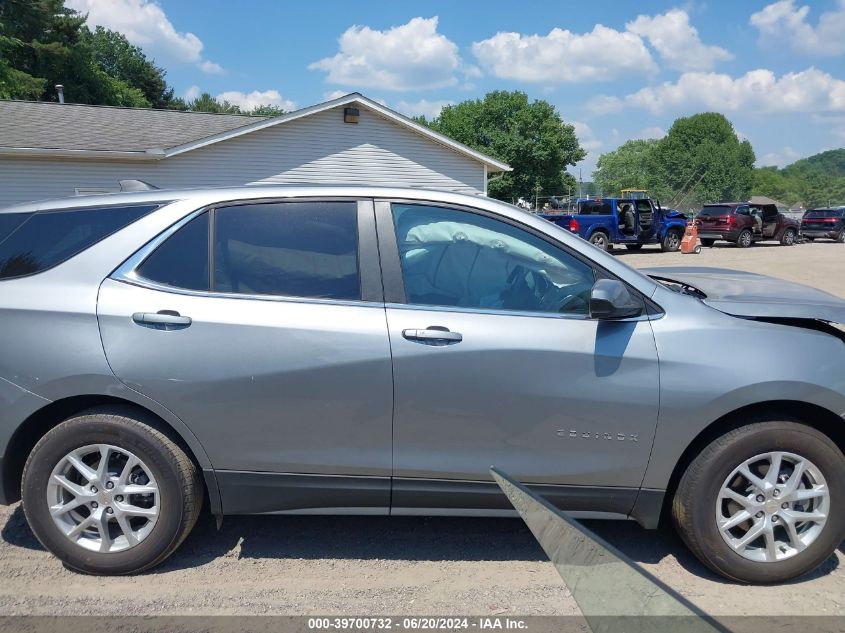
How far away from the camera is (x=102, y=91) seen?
4472 cm

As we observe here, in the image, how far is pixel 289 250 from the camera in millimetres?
3057

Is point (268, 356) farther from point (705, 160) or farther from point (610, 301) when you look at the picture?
point (705, 160)

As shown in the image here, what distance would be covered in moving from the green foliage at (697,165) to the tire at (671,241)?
57389 millimetres

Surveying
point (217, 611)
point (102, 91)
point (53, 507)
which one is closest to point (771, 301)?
point (217, 611)

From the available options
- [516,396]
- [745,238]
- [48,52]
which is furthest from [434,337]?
[48,52]

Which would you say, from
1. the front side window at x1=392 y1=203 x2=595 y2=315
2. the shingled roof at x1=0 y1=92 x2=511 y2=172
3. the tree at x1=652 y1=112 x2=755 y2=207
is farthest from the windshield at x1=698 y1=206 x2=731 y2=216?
the tree at x1=652 y1=112 x2=755 y2=207

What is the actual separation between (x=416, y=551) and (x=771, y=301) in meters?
2.22

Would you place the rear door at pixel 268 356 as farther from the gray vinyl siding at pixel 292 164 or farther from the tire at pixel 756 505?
the gray vinyl siding at pixel 292 164

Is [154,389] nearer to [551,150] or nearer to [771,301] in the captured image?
[771,301]

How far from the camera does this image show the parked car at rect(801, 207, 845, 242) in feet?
97.5

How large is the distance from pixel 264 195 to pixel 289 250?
0.32 metres

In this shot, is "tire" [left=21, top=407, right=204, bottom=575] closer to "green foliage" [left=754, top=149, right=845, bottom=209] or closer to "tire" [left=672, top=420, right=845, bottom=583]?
"tire" [left=672, top=420, right=845, bottom=583]

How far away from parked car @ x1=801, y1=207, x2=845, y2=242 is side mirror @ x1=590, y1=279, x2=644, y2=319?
3255cm

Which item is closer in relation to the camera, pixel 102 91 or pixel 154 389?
pixel 154 389
